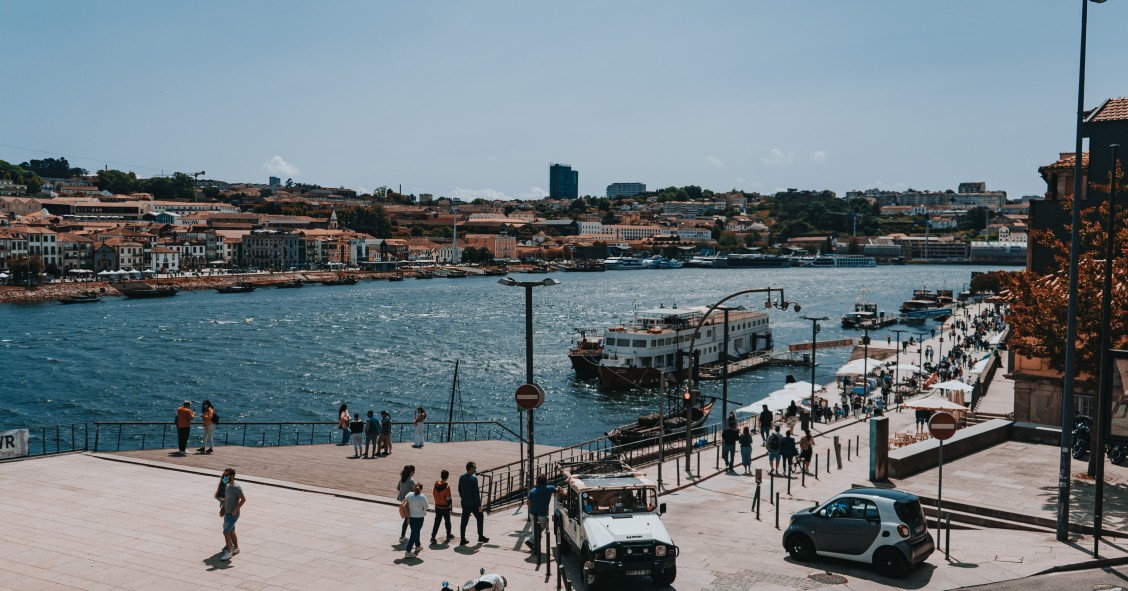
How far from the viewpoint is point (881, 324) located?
9075 cm

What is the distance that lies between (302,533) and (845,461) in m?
12.3

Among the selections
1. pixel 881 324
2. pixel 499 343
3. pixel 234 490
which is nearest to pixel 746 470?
pixel 234 490

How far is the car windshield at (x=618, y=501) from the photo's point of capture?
36.0 feet

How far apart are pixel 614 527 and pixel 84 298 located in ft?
389

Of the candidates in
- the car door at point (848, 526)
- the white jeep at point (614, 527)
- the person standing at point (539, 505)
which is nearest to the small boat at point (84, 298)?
the person standing at point (539, 505)

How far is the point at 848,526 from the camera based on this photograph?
36.7ft

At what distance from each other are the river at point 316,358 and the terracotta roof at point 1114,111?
15996 mm

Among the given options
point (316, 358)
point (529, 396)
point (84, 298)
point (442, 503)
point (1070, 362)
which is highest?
point (1070, 362)

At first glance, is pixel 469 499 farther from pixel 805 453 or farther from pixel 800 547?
pixel 805 453

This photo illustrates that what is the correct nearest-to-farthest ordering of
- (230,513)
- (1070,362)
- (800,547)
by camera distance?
1. (230,513)
2. (800,547)
3. (1070,362)

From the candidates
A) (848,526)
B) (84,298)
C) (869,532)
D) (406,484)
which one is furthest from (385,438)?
(84,298)

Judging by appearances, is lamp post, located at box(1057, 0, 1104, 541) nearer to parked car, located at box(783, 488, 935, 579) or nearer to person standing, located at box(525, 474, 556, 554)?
parked car, located at box(783, 488, 935, 579)

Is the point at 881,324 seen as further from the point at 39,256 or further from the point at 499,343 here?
the point at 39,256

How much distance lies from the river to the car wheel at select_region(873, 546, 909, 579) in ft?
21.7
